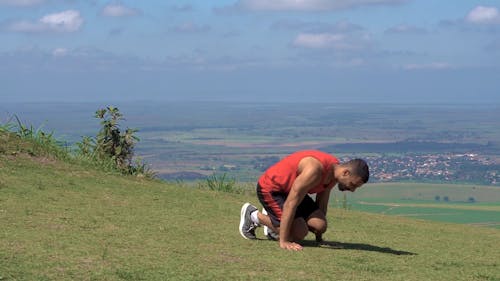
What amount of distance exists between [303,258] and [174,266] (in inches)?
46.0

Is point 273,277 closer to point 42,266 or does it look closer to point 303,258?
point 303,258

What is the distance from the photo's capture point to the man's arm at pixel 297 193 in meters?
7.39

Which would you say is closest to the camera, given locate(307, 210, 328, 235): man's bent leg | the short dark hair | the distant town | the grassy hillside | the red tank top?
the grassy hillside

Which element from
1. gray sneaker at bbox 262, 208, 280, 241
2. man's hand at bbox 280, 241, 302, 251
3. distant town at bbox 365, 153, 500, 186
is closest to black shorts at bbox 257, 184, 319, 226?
gray sneaker at bbox 262, 208, 280, 241

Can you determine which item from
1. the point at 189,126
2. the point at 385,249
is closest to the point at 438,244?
the point at 385,249

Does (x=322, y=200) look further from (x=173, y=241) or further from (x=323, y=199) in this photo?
(x=173, y=241)

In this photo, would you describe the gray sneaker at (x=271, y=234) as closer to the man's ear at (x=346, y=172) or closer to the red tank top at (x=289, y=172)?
the red tank top at (x=289, y=172)

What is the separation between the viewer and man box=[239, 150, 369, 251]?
738cm

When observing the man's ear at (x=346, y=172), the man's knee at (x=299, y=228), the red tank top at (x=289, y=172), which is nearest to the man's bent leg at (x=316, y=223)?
the man's knee at (x=299, y=228)

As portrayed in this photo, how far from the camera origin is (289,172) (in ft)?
25.4

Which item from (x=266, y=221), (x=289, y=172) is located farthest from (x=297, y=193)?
(x=266, y=221)

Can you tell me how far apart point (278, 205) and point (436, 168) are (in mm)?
70722

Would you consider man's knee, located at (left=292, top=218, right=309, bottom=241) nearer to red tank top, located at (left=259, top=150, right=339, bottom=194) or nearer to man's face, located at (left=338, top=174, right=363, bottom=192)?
red tank top, located at (left=259, top=150, right=339, bottom=194)

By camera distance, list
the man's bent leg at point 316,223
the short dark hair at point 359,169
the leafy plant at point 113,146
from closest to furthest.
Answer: the short dark hair at point 359,169 < the man's bent leg at point 316,223 < the leafy plant at point 113,146
